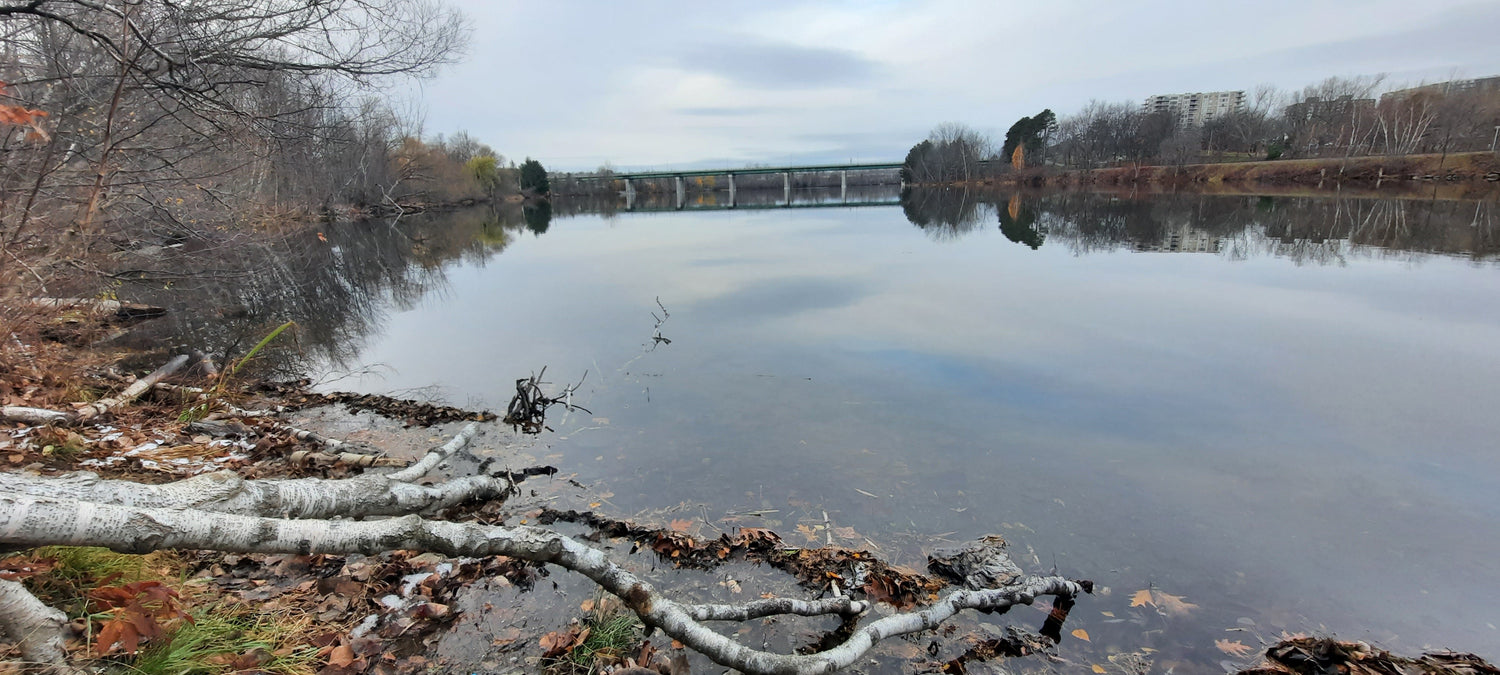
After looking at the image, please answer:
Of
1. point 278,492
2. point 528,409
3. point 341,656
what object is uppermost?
point 278,492

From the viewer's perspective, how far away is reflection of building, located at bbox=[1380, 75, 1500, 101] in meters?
65.8

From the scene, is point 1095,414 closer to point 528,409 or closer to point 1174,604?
point 1174,604

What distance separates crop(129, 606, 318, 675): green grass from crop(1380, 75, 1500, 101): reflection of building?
9543cm

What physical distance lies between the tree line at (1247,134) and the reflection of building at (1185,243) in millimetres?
54002

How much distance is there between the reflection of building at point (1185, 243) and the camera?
75.3ft

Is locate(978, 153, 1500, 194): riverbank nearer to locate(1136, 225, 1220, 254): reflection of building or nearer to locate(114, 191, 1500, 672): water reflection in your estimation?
locate(1136, 225, 1220, 254): reflection of building

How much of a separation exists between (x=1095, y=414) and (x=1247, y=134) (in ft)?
322

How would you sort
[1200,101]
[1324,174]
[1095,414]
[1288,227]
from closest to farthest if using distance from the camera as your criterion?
[1095,414], [1288,227], [1324,174], [1200,101]

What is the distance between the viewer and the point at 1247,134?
80812 mm

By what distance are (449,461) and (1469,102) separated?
94.7m

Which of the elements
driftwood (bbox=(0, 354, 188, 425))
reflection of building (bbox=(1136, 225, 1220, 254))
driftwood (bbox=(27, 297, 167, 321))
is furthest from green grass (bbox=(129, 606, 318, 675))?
reflection of building (bbox=(1136, 225, 1220, 254))

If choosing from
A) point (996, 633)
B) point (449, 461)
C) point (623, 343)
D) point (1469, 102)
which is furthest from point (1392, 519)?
point (1469, 102)

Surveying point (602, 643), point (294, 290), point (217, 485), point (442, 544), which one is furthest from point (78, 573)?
point (294, 290)

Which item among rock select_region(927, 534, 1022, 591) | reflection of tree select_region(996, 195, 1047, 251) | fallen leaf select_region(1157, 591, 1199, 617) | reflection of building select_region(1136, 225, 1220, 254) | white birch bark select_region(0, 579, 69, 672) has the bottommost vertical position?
fallen leaf select_region(1157, 591, 1199, 617)
